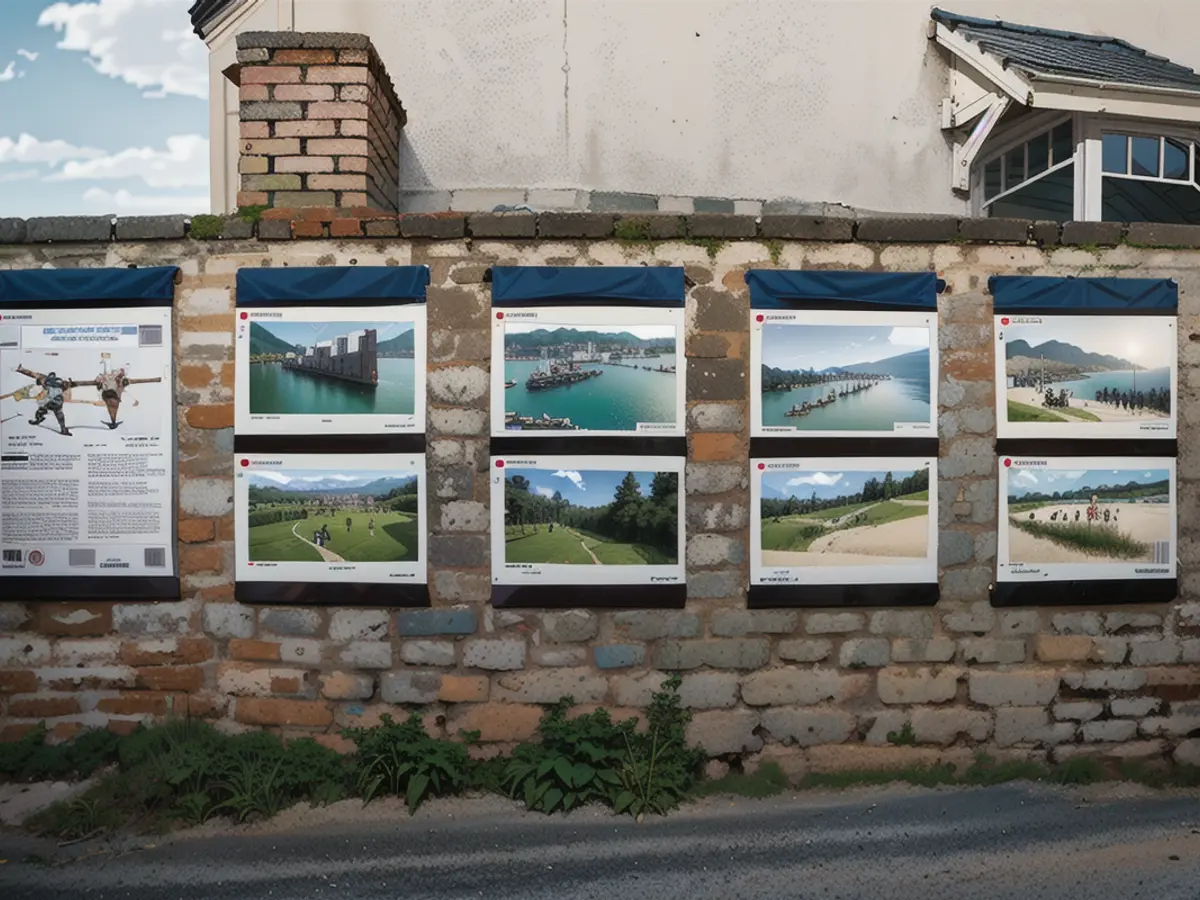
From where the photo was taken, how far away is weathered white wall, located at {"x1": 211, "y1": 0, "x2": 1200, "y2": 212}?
6.93 metres

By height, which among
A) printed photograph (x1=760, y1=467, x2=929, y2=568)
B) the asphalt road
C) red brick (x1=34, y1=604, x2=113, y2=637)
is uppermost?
printed photograph (x1=760, y1=467, x2=929, y2=568)

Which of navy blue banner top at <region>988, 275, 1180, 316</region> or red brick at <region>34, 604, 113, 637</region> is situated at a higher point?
navy blue banner top at <region>988, 275, 1180, 316</region>

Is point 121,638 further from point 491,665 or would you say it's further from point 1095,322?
point 1095,322

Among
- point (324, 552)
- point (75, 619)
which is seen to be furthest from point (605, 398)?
point (75, 619)

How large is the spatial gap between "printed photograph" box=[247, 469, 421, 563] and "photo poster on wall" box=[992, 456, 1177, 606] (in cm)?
282

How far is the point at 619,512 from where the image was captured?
4.41 metres

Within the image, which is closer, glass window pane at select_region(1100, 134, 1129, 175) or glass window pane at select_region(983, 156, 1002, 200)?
glass window pane at select_region(1100, 134, 1129, 175)

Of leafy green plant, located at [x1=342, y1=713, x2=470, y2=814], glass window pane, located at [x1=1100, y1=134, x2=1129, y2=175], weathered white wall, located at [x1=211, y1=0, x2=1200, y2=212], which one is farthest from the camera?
weathered white wall, located at [x1=211, y1=0, x2=1200, y2=212]

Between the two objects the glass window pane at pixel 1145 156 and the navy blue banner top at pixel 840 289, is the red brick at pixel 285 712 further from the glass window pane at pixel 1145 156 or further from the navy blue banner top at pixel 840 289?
the glass window pane at pixel 1145 156

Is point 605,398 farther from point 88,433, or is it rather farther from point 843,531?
point 88,433

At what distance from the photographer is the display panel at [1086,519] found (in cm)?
454

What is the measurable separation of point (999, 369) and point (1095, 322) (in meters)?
0.52

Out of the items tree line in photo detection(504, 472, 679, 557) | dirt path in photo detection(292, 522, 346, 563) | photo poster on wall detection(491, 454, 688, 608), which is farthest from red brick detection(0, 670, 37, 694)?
tree line in photo detection(504, 472, 679, 557)

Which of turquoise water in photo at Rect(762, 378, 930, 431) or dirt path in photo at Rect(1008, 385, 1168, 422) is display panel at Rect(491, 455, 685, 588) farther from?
dirt path in photo at Rect(1008, 385, 1168, 422)
